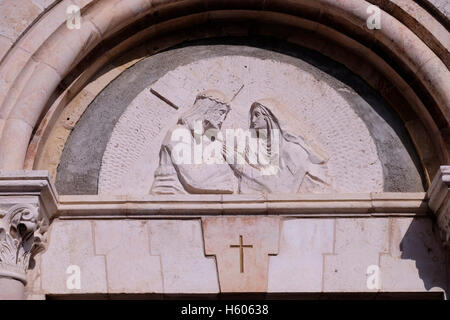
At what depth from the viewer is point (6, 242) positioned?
6.29 m

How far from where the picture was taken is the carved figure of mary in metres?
6.96

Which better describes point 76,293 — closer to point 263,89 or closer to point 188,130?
point 188,130

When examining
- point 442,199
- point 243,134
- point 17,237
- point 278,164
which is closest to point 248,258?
point 278,164

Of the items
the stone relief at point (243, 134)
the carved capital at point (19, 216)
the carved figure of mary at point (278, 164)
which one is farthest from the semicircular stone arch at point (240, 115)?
the carved capital at point (19, 216)

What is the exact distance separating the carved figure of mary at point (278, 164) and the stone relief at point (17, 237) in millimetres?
1553

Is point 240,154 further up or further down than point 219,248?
further up

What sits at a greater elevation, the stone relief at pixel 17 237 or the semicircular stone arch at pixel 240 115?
the semicircular stone arch at pixel 240 115

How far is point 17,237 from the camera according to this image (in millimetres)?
6352

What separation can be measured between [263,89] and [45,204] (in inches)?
76.0

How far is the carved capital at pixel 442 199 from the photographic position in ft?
21.0

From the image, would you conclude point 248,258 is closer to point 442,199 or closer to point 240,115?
point 240,115

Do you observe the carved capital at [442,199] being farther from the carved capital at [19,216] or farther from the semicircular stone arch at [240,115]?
the carved capital at [19,216]

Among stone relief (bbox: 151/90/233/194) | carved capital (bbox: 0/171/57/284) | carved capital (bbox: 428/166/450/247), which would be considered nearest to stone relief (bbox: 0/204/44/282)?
carved capital (bbox: 0/171/57/284)

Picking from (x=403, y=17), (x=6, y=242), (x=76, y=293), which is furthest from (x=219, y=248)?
(x=403, y=17)
